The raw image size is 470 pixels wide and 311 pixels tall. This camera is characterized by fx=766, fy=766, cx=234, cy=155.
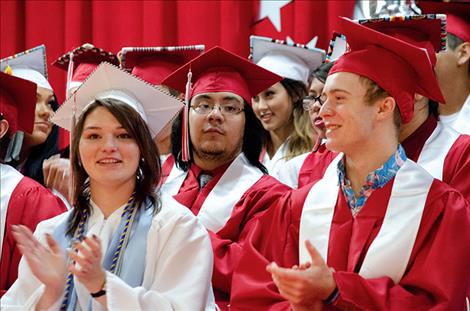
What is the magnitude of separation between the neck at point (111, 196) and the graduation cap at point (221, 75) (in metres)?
0.70

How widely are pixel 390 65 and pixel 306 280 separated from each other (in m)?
0.74

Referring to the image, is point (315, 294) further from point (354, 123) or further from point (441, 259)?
point (354, 123)

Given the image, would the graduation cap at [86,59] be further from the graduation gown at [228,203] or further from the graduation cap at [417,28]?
the graduation cap at [417,28]

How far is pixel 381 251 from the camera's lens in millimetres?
2221

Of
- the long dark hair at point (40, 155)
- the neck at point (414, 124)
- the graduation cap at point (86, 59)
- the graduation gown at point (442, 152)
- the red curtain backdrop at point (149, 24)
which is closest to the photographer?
the graduation gown at point (442, 152)

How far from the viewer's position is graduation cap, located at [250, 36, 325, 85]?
4.14 m

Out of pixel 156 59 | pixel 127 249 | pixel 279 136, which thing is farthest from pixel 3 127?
pixel 279 136

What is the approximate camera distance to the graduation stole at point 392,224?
2.21 metres

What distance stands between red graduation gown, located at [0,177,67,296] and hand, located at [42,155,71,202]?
471 mm

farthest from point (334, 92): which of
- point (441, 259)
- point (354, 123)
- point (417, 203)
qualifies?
point (441, 259)

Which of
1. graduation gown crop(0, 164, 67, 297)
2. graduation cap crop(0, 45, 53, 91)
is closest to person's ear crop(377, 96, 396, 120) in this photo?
graduation gown crop(0, 164, 67, 297)

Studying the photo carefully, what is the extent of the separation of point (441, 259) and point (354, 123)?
0.48m

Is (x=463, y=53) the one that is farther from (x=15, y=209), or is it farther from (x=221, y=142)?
(x=15, y=209)

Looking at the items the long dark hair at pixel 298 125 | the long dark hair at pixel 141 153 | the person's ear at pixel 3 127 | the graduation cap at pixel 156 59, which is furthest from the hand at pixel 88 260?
the long dark hair at pixel 298 125
